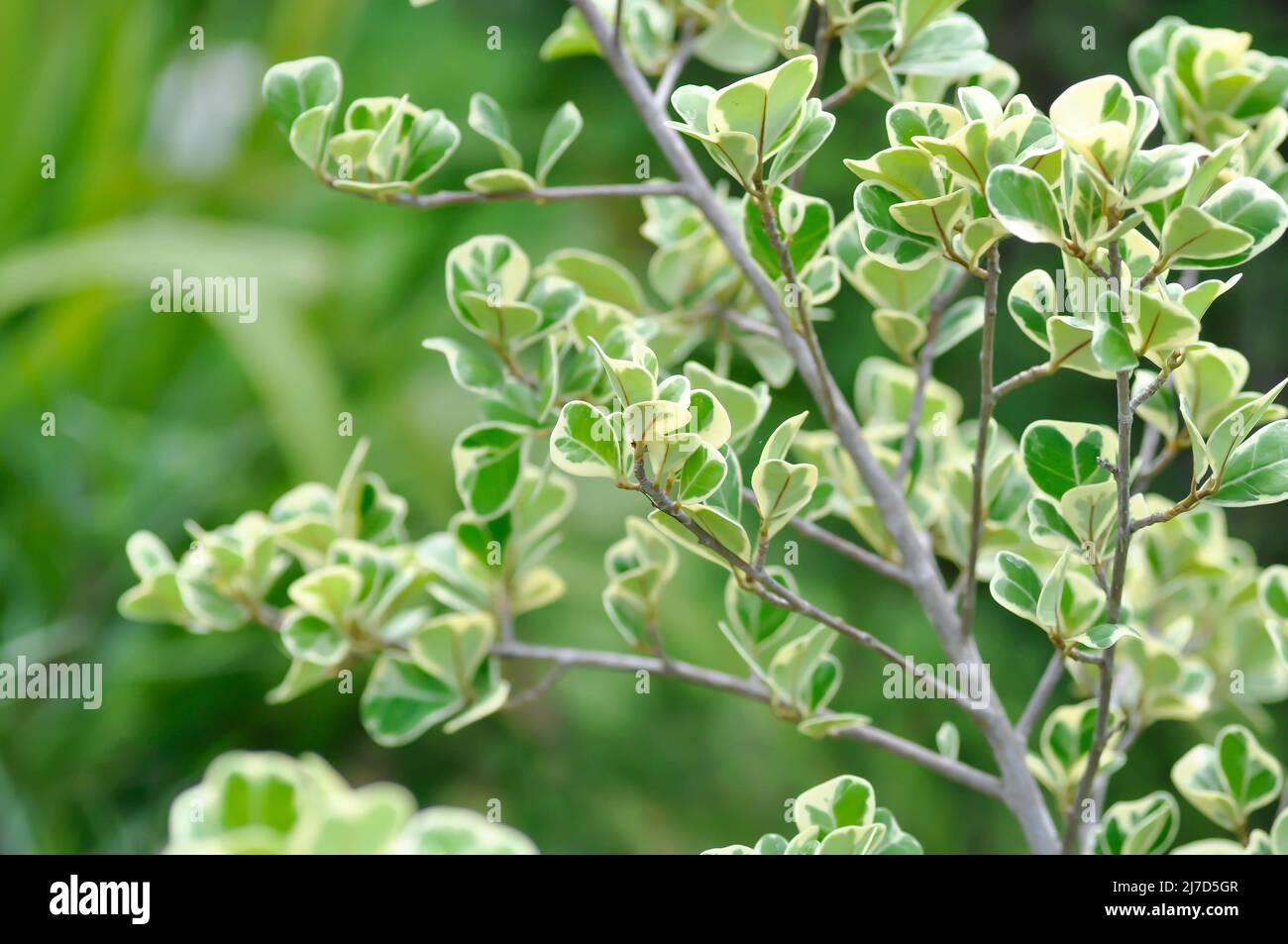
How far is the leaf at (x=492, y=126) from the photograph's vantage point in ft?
1.59

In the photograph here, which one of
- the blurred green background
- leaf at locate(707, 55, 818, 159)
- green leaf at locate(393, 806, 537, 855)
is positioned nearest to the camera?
green leaf at locate(393, 806, 537, 855)

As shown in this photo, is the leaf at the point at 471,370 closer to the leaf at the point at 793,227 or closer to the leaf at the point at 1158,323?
the leaf at the point at 793,227

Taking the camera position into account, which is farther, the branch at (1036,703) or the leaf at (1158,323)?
the branch at (1036,703)

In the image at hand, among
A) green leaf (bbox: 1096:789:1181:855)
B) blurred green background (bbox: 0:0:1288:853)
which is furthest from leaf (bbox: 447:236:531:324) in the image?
blurred green background (bbox: 0:0:1288:853)

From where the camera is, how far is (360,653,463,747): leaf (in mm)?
496

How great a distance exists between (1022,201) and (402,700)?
33 centimetres

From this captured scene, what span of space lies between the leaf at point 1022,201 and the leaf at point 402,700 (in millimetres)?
310

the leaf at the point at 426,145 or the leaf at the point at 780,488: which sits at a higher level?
the leaf at the point at 426,145

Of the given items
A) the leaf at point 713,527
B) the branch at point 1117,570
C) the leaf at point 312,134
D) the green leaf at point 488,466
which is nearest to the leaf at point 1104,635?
the branch at point 1117,570

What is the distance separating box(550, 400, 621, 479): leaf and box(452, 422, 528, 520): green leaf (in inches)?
4.6

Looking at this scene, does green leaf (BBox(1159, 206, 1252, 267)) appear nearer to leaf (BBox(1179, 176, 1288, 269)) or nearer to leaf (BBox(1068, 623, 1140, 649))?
leaf (BBox(1179, 176, 1288, 269))

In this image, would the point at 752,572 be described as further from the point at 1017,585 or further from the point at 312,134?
the point at 312,134

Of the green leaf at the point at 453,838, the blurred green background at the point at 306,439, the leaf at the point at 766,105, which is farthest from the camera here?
the blurred green background at the point at 306,439

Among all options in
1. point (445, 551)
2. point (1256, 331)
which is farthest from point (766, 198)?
point (1256, 331)
